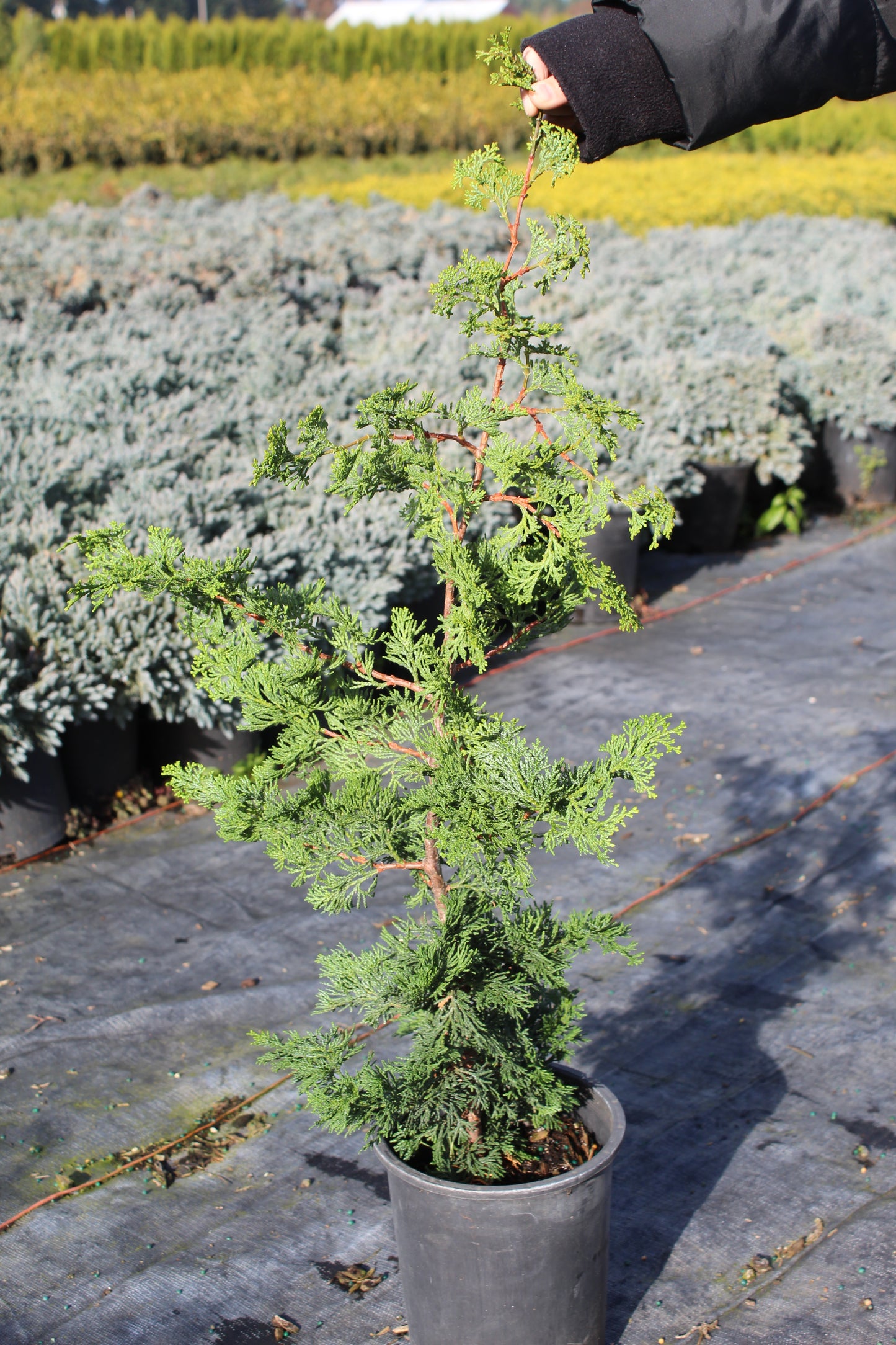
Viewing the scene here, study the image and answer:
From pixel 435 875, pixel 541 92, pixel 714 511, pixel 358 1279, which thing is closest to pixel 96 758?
pixel 358 1279

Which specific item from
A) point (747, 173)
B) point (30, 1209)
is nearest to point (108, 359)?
point (30, 1209)

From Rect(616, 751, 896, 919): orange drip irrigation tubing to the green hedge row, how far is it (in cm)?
2460

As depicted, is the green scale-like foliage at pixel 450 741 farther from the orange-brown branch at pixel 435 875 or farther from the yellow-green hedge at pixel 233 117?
the yellow-green hedge at pixel 233 117

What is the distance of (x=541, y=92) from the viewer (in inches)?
75.7

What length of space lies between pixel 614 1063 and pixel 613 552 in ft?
12.9

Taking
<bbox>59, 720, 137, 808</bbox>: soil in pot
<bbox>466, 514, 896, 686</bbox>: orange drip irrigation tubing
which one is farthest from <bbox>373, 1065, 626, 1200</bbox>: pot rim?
<bbox>466, 514, 896, 686</bbox>: orange drip irrigation tubing

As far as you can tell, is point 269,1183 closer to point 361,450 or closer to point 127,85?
point 361,450

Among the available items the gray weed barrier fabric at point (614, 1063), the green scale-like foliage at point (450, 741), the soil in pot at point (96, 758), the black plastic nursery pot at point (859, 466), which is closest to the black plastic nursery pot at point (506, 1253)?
the green scale-like foliage at point (450, 741)

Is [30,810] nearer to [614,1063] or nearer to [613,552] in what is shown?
[614,1063]

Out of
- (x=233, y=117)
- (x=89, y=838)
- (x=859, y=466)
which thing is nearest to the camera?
(x=89, y=838)

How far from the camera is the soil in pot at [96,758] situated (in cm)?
465

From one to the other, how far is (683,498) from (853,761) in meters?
3.06

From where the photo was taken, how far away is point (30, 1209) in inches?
107

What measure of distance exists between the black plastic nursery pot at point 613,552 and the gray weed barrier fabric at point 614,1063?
51.6 inches
